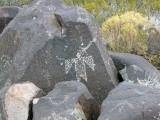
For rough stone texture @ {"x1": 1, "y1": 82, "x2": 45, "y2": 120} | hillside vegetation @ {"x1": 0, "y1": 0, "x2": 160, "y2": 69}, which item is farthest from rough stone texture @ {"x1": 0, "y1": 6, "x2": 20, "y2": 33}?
rough stone texture @ {"x1": 1, "y1": 82, "x2": 45, "y2": 120}

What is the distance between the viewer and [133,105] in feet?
13.1

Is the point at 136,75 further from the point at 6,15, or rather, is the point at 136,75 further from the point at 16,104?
the point at 6,15

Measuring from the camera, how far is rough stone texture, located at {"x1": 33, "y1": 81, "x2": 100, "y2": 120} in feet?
14.0

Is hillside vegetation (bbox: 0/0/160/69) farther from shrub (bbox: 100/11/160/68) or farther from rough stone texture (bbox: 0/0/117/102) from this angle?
rough stone texture (bbox: 0/0/117/102)

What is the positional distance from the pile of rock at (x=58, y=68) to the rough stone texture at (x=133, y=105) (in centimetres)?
3

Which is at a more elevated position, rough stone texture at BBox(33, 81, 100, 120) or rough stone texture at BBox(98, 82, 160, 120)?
rough stone texture at BBox(98, 82, 160, 120)

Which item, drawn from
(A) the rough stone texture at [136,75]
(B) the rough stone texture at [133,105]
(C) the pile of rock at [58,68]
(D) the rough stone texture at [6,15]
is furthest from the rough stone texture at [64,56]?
(D) the rough stone texture at [6,15]

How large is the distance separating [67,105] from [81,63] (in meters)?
1.25

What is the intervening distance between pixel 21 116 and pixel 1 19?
4605 mm

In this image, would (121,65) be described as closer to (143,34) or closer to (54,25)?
(54,25)

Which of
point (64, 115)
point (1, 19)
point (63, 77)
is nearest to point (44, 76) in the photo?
point (63, 77)

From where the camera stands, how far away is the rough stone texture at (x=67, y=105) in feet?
14.0

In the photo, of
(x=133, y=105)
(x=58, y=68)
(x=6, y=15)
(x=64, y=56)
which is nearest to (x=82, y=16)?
(x=64, y=56)

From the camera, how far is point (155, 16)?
1159cm
